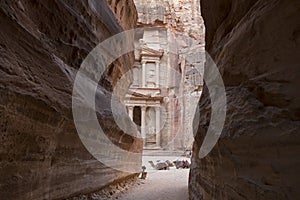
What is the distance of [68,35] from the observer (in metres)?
4.40

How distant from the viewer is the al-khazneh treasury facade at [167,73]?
27078mm

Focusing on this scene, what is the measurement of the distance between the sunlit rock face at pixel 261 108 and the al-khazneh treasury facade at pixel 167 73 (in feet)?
75.8

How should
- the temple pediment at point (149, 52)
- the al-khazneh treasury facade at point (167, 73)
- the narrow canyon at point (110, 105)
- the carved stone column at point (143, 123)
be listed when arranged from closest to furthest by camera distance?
1. the narrow canyon at point (110, 105)
2. the al-khazneh treasury facade at point (167, 73)
3. the carved stone column at point (143, 123)
4. the temple pediment at point (149, 52)

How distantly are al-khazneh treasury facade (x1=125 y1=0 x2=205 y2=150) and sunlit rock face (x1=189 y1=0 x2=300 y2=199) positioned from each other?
23100 millimetres

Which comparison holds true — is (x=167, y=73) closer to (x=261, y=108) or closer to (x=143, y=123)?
(x=143, y=123)

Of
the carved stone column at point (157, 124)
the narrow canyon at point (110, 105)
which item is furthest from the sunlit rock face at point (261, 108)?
the carved stone column at point (157, 124)

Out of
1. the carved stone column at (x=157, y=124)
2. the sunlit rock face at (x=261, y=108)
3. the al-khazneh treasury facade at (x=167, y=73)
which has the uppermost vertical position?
the al-khazneh treasury facade at (x=167, y=73)

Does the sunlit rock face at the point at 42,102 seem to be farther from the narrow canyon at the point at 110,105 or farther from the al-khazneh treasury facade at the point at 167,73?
the al-khazneh treasury facade at the point at 167,73

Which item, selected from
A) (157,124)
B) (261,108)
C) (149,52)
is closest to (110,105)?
(261,108)

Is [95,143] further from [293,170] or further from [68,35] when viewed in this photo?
[293,170]

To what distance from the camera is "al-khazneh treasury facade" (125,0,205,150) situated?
27.1 meters

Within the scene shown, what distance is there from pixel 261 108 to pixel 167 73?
93.4 ft

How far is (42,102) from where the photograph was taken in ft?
9.82

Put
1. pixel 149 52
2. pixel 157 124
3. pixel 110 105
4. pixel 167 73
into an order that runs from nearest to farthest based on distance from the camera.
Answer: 1. pixel 110 105
2. pixel 157 124
3. pixel 149 52
4. pixel 167 73
